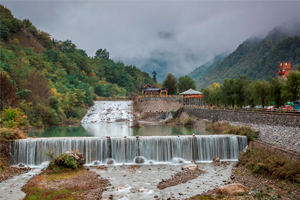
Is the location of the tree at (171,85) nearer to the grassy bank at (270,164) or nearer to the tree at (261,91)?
the tree at (261,91)

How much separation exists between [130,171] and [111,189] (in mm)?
3608

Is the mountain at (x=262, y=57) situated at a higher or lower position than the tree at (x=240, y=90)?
higher

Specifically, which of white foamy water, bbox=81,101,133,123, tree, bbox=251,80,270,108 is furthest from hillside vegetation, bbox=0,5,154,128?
tree, bbox=251,80,270,108

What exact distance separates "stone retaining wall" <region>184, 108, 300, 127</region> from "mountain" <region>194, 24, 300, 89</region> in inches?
933

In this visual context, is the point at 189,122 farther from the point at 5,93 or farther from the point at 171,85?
the point at 171,85

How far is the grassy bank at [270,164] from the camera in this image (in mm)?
11875

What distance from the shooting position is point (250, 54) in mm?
103688

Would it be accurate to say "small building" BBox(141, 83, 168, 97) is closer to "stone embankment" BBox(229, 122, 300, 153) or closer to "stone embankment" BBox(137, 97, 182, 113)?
"stone embankment" BBox(137, 97, 182, 113)

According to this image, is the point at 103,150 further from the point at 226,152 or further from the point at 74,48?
the point at 74,48

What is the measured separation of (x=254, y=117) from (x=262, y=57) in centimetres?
7467

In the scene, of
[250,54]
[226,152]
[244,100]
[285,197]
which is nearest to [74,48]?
[250,54]

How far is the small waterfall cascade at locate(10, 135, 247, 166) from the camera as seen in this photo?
17625mm

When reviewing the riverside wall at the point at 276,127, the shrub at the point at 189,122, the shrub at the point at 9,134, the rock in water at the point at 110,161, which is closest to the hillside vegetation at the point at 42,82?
the shrub at the point at 9,134

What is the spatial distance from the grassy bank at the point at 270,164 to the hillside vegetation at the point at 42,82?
20213mm
